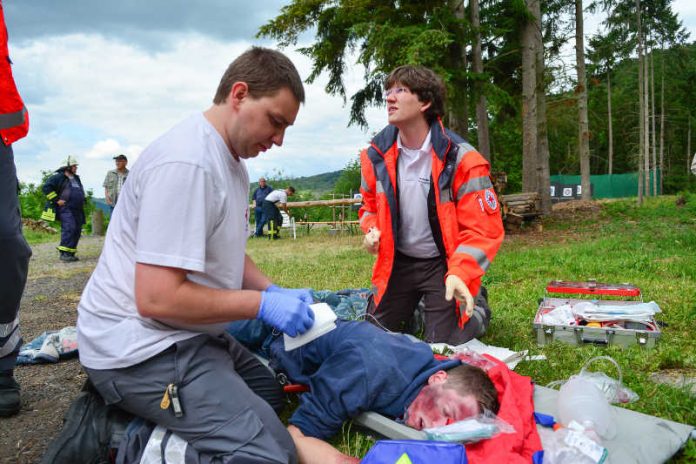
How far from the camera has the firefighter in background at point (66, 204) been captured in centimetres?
923

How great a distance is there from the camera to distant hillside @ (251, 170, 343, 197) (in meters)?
19.1

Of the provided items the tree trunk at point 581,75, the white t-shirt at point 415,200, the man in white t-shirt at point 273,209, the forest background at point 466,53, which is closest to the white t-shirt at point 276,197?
the man in white t-shirt at point 273,209

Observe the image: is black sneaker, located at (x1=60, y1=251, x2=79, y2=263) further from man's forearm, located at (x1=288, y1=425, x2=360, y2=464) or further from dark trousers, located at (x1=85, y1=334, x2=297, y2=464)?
man's forearm, located at (x1=288, y1=425, x2=360, y2=464)

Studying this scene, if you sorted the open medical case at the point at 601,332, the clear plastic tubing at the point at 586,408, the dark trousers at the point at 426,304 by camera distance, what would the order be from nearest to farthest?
the clear plastic tubing at the point at 586,408 → the open medical case at the point at 601,332 → the dark trousers at the point at 426,304

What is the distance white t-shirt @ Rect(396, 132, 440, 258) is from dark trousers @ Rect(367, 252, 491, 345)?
3.6 inches

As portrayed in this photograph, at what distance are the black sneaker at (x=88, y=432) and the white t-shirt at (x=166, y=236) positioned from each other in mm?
215

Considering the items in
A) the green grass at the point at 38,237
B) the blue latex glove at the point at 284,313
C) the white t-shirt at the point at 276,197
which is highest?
the white t-shirt at the point at 276,197

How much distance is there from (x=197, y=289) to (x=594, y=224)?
12744 millimetres

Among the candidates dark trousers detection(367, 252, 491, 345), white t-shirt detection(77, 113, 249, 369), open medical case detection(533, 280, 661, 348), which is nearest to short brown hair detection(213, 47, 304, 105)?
white t-shirt detection(77, 113, 249, 369)

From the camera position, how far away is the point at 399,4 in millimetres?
11203

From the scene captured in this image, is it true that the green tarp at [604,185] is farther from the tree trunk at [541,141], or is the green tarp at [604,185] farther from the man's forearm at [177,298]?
the man's forearm at [177,298]

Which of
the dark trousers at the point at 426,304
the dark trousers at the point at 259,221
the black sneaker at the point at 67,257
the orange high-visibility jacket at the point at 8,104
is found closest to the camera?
the orange high-visibility jacket at the point at 8,104

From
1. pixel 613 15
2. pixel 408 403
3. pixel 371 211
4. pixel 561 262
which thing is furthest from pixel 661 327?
pixel 613 15

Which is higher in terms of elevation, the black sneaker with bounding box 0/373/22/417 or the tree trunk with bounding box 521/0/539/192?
the tree trunk with bounding box 521/0/539/192
